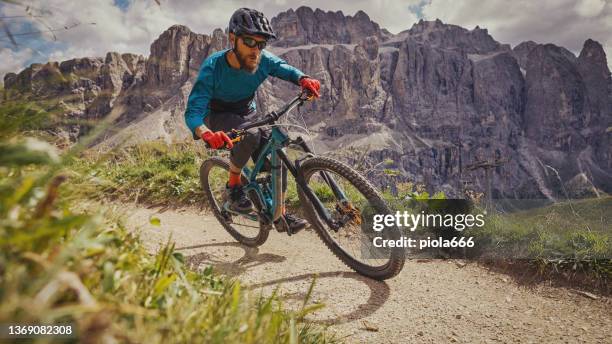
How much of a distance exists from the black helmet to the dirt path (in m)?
2.84

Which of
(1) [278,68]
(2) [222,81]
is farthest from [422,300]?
(2) [222,81]

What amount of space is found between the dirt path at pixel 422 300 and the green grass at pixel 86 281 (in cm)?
123

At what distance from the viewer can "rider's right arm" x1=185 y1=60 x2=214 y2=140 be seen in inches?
198

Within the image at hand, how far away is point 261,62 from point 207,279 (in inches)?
149

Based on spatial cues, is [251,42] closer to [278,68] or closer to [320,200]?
[278,68]

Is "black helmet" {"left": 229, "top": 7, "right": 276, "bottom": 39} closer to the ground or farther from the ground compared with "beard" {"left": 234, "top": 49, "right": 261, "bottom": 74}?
farther from the ground

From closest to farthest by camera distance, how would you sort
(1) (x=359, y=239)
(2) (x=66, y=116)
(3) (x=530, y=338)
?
1. (2) (x=66, y=116)
2. (3) (x=530, y=338)
3. (1) (x=359, y=239)

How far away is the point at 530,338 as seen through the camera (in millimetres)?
3838

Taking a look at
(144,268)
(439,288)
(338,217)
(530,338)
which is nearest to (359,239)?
(338,217)

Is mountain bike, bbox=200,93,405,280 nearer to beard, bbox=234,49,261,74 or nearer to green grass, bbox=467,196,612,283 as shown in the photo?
beard, bbox=234,49,261,74

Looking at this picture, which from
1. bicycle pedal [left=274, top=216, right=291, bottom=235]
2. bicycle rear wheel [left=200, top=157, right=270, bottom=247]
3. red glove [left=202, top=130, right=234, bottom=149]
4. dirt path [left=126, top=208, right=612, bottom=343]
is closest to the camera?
dirt path [left=126, top=208, right=612, bottom=343]

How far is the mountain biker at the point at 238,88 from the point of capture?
5.04 m

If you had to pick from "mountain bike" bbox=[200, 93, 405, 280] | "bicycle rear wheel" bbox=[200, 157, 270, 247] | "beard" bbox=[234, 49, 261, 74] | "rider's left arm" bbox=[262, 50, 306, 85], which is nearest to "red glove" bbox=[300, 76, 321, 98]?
"mountain bike" bbox=[200, 93, 405, 280]

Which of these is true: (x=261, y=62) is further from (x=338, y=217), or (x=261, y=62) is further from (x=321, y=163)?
(x=338, y=217)
